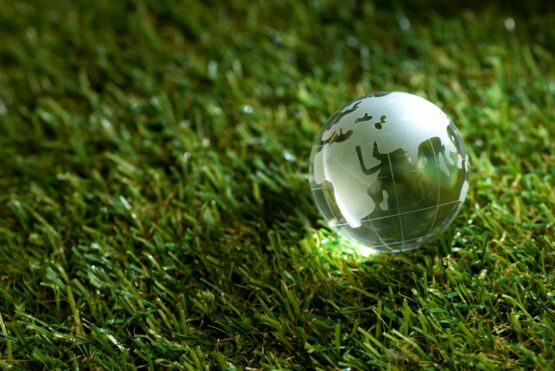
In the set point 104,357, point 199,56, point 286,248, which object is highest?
point 199,56

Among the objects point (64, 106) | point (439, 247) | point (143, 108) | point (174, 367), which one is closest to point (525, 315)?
point (439, 247)

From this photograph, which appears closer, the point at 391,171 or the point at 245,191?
the point at 391,171

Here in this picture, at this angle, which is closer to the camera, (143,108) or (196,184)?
(196,184)

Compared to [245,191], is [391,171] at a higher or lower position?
higher

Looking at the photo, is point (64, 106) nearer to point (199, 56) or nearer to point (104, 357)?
point (199, 56)
